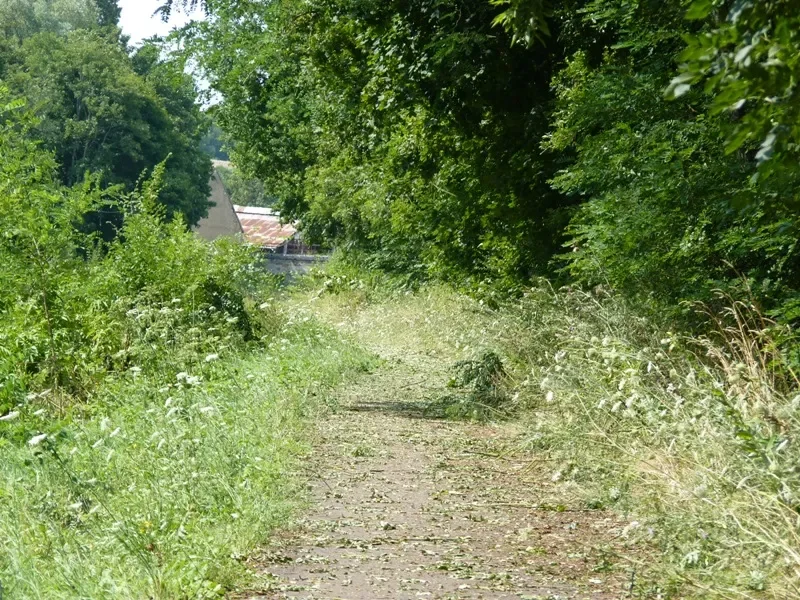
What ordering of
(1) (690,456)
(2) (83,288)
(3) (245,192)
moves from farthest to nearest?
(3) (245,192), (2) (83,288), (1) (690,456)

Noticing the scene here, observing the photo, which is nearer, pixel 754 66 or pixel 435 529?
pixel 754 66

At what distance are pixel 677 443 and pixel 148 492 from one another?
3.37 m

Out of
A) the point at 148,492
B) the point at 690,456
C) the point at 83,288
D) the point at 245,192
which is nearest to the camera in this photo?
the point at 148,492

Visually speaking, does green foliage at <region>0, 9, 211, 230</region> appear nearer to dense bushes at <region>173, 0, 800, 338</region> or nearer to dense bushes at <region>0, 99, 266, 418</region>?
dense bushes at <region>173, 0, 800, 338</region>

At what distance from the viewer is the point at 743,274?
34.6ft

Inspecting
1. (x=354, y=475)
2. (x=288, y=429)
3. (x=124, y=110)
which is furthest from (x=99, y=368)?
(x=124, y=110)

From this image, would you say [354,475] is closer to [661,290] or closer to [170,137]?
[661,290]

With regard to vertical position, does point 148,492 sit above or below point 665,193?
below

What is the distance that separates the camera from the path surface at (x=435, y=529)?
700 cm

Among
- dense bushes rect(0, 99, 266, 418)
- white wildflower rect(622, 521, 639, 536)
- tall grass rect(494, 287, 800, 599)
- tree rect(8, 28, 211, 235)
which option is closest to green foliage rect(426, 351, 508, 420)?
dense bushes rect(0, 99, 266, 418)

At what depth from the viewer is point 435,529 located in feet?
28.0

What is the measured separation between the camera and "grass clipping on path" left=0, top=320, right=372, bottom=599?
256 inches

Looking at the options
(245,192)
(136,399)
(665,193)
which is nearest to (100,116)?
(136,399)

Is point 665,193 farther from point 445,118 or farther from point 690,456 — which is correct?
point 445,118
